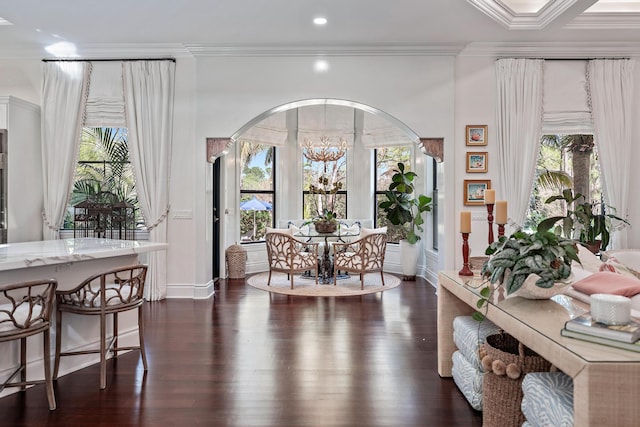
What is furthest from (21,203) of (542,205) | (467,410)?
(542,205)

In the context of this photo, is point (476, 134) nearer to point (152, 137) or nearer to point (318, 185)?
point (318, 185)

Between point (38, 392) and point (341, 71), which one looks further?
point (341, 71)

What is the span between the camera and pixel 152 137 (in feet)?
18.4

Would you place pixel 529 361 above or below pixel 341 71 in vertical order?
below

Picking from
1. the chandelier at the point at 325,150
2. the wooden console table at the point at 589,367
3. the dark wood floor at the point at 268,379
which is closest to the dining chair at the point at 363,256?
the dark wood floor at the point at 268,379

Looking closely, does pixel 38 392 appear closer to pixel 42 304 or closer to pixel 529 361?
pixel 42 304

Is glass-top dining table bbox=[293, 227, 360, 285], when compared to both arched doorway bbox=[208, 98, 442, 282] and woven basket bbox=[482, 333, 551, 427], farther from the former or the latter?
woven basket bbox=[482, 333, 551, 427]

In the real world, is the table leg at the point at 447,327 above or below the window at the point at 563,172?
below

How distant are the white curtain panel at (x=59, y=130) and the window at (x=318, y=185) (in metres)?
4.25

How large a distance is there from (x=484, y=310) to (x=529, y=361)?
0.30 meters

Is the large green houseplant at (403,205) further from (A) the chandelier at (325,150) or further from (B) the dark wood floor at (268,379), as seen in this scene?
(B) the dark wood floor at (268,379)

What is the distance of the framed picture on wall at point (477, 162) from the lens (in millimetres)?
5625

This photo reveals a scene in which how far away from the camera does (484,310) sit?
219 cm

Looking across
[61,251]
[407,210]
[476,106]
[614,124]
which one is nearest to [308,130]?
[407,210]
